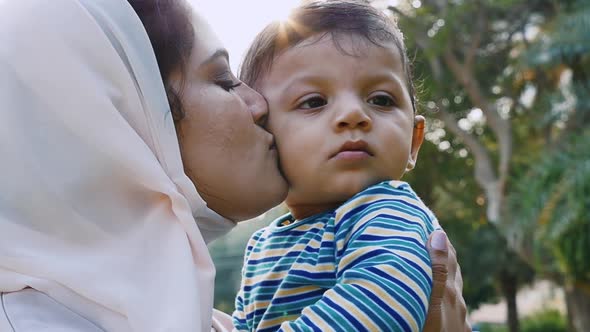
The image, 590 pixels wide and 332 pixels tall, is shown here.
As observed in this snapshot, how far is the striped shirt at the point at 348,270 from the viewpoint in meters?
1.48

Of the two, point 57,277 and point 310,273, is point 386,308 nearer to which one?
point 310,273

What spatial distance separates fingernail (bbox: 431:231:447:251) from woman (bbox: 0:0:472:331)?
0.03 feet

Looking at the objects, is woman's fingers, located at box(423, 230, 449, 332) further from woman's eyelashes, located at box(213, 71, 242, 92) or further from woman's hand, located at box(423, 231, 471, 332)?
woman's eyelashes, located at box(213, 71, 242, 92)

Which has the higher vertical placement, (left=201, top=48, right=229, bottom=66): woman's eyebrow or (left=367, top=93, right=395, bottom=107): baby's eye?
(left=201, top=48, right=229, bottom=66): woman's eyebrow

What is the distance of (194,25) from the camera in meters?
1.86

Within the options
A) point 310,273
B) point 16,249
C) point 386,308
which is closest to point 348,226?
point 310,273

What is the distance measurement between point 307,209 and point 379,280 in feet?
1.86

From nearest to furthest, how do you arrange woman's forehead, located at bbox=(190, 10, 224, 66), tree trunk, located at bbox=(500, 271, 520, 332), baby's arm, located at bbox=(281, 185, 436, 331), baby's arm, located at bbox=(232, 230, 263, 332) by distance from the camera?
baby's arm, located at bbox=(281, 185, 436, 331), woman's forehead, located at bbox=(190, 10, 224, 66), baby's arm, located at bbox=(232, 230, 263, 332), tree trunk, located at bbox=(500, 271, 520, 332)

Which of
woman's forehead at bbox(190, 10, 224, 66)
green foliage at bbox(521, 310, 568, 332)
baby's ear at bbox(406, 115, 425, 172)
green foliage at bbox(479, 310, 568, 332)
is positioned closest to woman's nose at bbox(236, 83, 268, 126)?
woman's forehead at bbox(190, 10, 224, 66)

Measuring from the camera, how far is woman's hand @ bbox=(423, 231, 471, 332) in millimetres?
1668

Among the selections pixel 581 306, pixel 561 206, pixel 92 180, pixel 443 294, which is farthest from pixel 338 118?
pixel 581 306

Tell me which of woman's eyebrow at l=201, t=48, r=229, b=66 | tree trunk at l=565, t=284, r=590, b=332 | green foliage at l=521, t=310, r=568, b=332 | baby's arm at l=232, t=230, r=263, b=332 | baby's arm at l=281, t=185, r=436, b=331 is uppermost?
woman's eyebrow at l=201, t=48, r=229, b=66

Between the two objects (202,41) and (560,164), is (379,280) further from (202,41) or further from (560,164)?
(560,164)

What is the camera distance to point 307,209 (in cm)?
204
